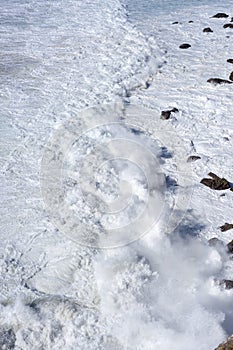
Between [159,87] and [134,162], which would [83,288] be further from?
[159,87]

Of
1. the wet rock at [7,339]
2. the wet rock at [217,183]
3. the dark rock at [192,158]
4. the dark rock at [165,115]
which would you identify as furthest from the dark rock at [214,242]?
the dark rock at [165,115]

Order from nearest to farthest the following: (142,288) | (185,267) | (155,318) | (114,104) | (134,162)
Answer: (155,318)
(142,288)
(185,267)
(134,162)
(114,104)

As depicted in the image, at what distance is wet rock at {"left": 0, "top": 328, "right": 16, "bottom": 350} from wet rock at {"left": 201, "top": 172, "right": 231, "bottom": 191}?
4.19m

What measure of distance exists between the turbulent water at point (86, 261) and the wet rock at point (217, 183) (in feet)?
2.24

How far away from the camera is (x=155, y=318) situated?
598cm

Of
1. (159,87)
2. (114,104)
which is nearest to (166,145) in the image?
(114,104)

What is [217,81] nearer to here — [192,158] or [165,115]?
[165,115]

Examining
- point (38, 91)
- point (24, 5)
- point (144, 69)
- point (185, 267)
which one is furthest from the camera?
point (24, 5)

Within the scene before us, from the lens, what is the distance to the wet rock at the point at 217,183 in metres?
8.43

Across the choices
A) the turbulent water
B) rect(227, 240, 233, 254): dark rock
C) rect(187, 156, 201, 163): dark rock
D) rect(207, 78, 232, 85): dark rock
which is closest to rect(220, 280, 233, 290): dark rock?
the turbulent water

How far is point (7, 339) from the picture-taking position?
19.3 ft

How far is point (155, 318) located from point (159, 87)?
22.9 ft

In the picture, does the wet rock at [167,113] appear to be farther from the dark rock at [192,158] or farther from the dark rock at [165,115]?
the dark rock at [192,158]

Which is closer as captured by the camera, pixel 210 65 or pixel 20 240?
pixel 20 240
